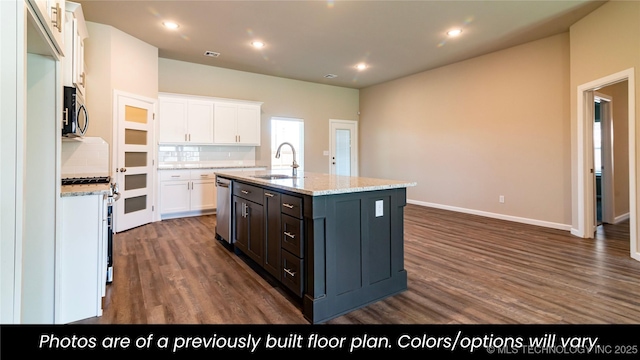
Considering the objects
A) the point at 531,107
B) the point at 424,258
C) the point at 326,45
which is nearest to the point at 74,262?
the point at 424,258

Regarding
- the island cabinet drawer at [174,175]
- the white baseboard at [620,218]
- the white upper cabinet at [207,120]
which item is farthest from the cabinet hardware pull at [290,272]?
the white baseboard at [620,218]

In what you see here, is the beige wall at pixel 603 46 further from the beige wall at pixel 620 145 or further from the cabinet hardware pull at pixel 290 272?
the cabinet hardware pull at pixel 290 272

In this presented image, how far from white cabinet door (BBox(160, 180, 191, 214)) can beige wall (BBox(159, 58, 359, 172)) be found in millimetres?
1610

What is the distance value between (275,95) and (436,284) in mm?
5217

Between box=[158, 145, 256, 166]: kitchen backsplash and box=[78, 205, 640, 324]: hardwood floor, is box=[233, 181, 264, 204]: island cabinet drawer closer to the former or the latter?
box=[78, 205, 640, 324]: hardwood floor

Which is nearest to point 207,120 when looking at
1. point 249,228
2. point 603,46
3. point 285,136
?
point 285,136

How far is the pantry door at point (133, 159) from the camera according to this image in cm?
421

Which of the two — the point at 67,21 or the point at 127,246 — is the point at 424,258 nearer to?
the point at 127,246

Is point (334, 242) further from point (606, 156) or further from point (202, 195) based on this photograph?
point (606, 156)

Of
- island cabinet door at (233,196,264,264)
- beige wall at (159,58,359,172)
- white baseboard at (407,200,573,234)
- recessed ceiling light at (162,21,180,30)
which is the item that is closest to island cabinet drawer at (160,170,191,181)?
beige wall at (159,58,359,172)

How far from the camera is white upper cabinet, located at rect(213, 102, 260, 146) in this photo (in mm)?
5542

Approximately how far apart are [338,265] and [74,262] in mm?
1702

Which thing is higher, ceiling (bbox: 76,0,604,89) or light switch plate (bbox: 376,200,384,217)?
ceiling (bbox: 76,0,604,89)

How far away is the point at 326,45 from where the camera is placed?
4695 mm
